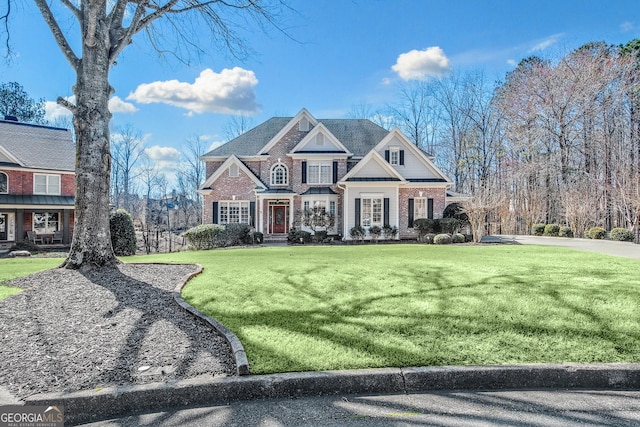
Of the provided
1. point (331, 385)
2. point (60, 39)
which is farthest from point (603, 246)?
point (60, 39)

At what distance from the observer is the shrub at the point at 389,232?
66.3 ft

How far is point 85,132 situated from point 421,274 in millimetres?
7512

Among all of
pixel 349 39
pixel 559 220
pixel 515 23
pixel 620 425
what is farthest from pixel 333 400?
pixel 559 220

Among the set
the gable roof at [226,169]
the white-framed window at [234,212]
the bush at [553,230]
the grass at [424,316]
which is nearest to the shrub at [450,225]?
the bush at [553,230]

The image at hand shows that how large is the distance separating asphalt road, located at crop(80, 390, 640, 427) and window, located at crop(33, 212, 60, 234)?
2753 cm

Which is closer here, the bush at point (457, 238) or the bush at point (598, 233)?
the bush at point (457, 238)

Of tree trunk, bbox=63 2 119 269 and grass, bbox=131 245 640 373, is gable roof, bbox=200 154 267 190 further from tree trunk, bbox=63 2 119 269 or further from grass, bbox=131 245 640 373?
grass, bbox=131 245 640 373

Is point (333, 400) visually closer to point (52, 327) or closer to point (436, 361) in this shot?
point (436, 361)

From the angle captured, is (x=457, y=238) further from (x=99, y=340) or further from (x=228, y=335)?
(x=99, y=340)

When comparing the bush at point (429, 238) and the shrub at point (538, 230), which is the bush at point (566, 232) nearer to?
the shrub at point (538, 230)

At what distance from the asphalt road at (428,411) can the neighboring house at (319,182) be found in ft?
58.3

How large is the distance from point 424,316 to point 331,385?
5.85 feet

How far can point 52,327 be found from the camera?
4082mm

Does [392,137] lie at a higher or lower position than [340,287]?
higher
